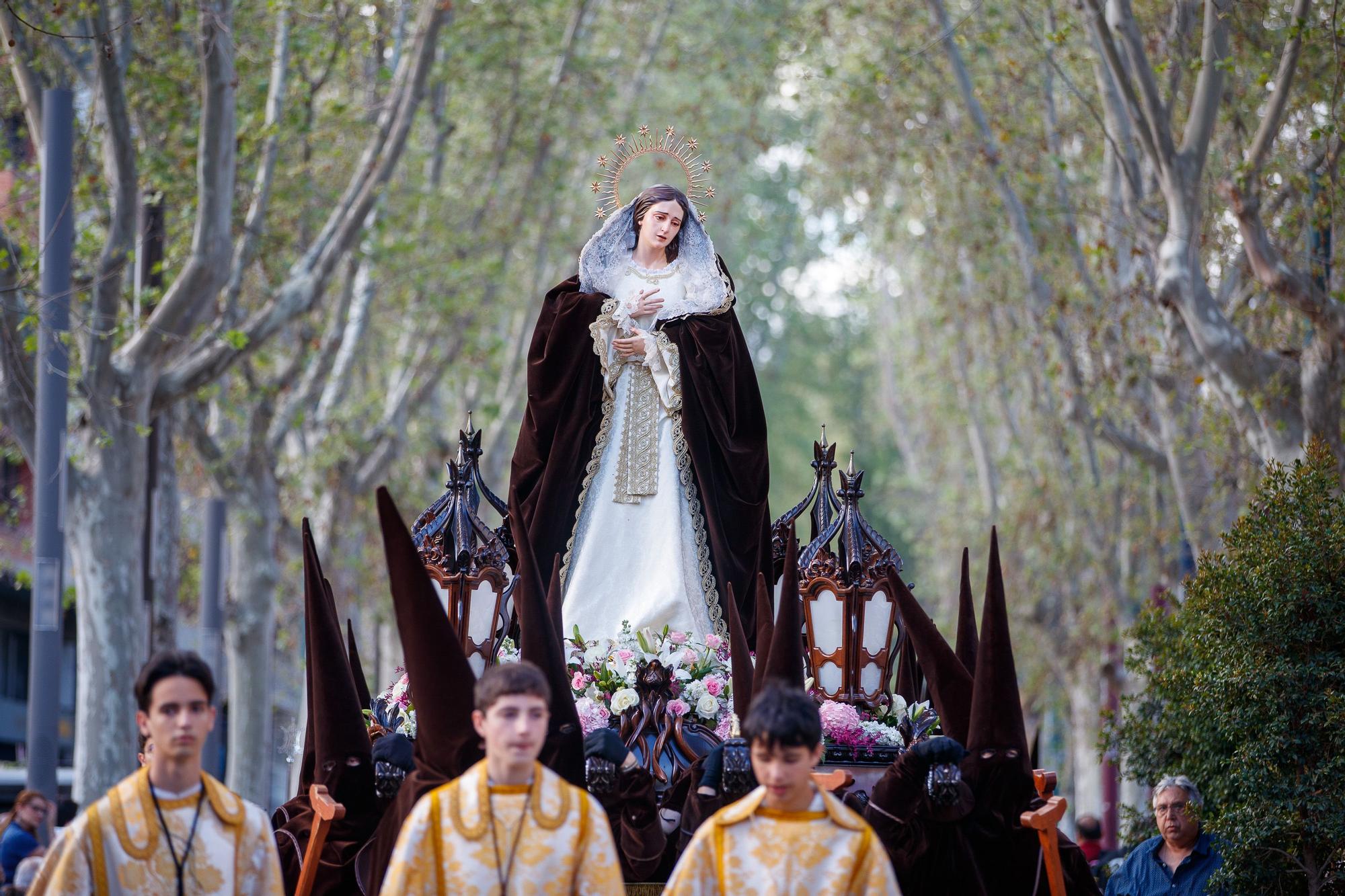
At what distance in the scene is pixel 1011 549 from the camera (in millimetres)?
25578

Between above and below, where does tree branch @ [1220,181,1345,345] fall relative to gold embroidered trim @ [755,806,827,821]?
above

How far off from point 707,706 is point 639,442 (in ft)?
5.33

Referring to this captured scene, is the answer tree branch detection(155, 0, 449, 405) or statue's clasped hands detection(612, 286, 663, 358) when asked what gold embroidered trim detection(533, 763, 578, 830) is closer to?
statue's clasped hands detection(612, 286, 663, 358)

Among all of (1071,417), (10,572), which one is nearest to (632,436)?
(1071,417)

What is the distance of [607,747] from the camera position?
21.6 ft

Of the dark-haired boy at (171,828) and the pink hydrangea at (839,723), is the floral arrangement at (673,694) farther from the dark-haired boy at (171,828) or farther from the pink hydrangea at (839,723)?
the dark-haired boy at (171,828)

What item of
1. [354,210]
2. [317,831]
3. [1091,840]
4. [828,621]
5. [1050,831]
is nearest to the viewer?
[317,831]

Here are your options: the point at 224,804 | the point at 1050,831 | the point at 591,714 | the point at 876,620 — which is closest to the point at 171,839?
the point at 224,804

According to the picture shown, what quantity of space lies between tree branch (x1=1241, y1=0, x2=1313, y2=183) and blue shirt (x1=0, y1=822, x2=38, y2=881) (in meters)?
9.03

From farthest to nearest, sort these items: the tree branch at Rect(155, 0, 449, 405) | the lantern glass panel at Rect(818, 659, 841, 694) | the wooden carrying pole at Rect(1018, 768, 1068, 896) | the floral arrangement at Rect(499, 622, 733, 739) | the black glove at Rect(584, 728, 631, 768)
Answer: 1. the tree branch at Rect(155, 0, 449, 405)
2. the lantern glass panel at Rect(818, 659, 841, 694)
3. the floral arrangement at Rect(499, 622, 733, 739)
4. the wooden carrying pole at Rect(1018, 768, 1068, 896)
5. the black glove at Rect(584, 728, 631, 768)

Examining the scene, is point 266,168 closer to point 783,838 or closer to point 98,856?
point 98,856

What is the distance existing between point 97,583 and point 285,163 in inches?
201

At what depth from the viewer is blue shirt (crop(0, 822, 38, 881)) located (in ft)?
A: 36.7

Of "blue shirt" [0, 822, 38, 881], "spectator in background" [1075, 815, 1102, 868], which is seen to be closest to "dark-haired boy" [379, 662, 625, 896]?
"blue shirt" [0, 822, 38, 881]
